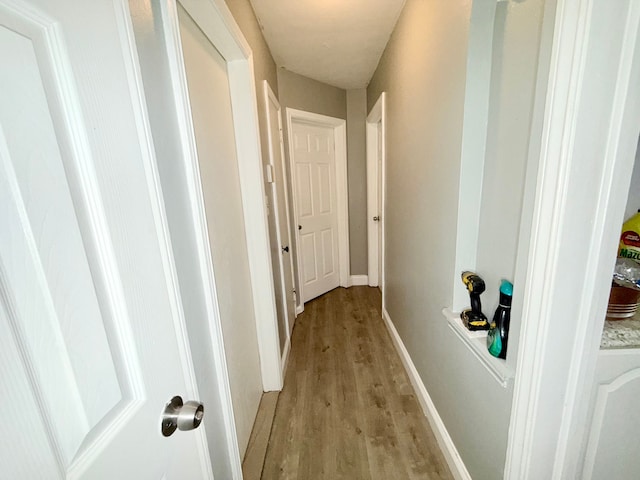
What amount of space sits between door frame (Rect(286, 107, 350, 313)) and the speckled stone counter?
2.27 metres

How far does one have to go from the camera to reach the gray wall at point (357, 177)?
10.2 ft

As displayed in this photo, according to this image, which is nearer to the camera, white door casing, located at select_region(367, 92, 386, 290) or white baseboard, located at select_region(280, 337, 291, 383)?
white baseboard, located at select_region(280, 337, 291, 383)

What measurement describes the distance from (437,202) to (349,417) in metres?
1.34

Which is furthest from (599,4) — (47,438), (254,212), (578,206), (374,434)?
(374,434)

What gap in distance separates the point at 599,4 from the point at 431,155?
798 millimetres

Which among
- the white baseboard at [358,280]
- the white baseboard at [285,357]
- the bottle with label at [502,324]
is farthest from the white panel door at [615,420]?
the white baseboard at [358,280]

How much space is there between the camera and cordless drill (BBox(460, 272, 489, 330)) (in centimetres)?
105

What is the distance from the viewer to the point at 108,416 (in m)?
0.41

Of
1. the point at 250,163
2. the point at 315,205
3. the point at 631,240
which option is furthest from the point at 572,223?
the point at 315,205

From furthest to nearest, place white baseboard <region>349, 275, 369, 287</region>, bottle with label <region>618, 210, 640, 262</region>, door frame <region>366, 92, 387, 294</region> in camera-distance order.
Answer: white baseboard <region>349, 275, 369, 287</region>, door frame <region>366, 92, 387, 294</region>, bottle with label <region>618, 210, 640, 262</region>

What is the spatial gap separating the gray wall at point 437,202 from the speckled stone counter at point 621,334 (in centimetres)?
32

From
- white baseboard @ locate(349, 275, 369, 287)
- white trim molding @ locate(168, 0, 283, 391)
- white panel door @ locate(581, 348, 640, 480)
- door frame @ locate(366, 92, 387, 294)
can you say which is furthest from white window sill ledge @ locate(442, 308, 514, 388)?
white baseboard @ locate(349, 275, 369, 287)

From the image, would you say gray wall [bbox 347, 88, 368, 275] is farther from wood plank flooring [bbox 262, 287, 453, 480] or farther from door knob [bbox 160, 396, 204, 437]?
door knob [bbox 160, 396, 204, 437]

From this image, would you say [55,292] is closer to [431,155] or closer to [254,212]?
[254,212]
